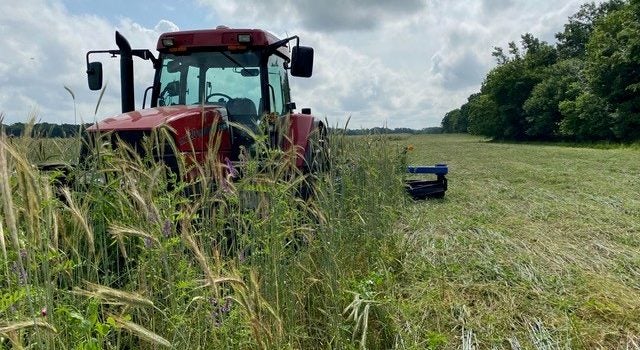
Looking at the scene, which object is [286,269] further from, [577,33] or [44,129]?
[577,33]

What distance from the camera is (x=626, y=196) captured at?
7543 millimetres

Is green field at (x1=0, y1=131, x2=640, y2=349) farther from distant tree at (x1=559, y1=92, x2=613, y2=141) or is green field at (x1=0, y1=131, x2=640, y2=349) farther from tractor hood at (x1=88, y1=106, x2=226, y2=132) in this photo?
distant tree at (x1=559, y1=92, x2=613, y2=141)

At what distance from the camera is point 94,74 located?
527 centimetres

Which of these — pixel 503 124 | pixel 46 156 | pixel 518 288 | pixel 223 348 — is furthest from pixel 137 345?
pixel 503 124

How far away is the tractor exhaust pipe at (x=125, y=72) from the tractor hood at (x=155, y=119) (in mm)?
1008

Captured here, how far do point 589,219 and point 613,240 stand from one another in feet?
3.36

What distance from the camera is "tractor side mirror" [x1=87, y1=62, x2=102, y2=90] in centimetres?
526

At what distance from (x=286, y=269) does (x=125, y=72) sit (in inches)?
160

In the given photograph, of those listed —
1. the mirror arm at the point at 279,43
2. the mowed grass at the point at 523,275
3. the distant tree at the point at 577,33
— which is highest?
the distant tree at the point at 577,33

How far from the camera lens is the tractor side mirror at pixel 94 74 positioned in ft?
17.3

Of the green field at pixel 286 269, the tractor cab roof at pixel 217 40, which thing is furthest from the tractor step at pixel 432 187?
the tractor cab roof at pixel 217 40

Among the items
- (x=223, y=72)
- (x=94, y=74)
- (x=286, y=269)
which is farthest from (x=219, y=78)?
(x=286, y=269)

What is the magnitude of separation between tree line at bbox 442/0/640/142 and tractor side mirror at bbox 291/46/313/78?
91.7ft

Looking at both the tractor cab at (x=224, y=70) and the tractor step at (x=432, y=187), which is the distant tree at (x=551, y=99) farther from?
the tractor cab at (x=224, y=70)
